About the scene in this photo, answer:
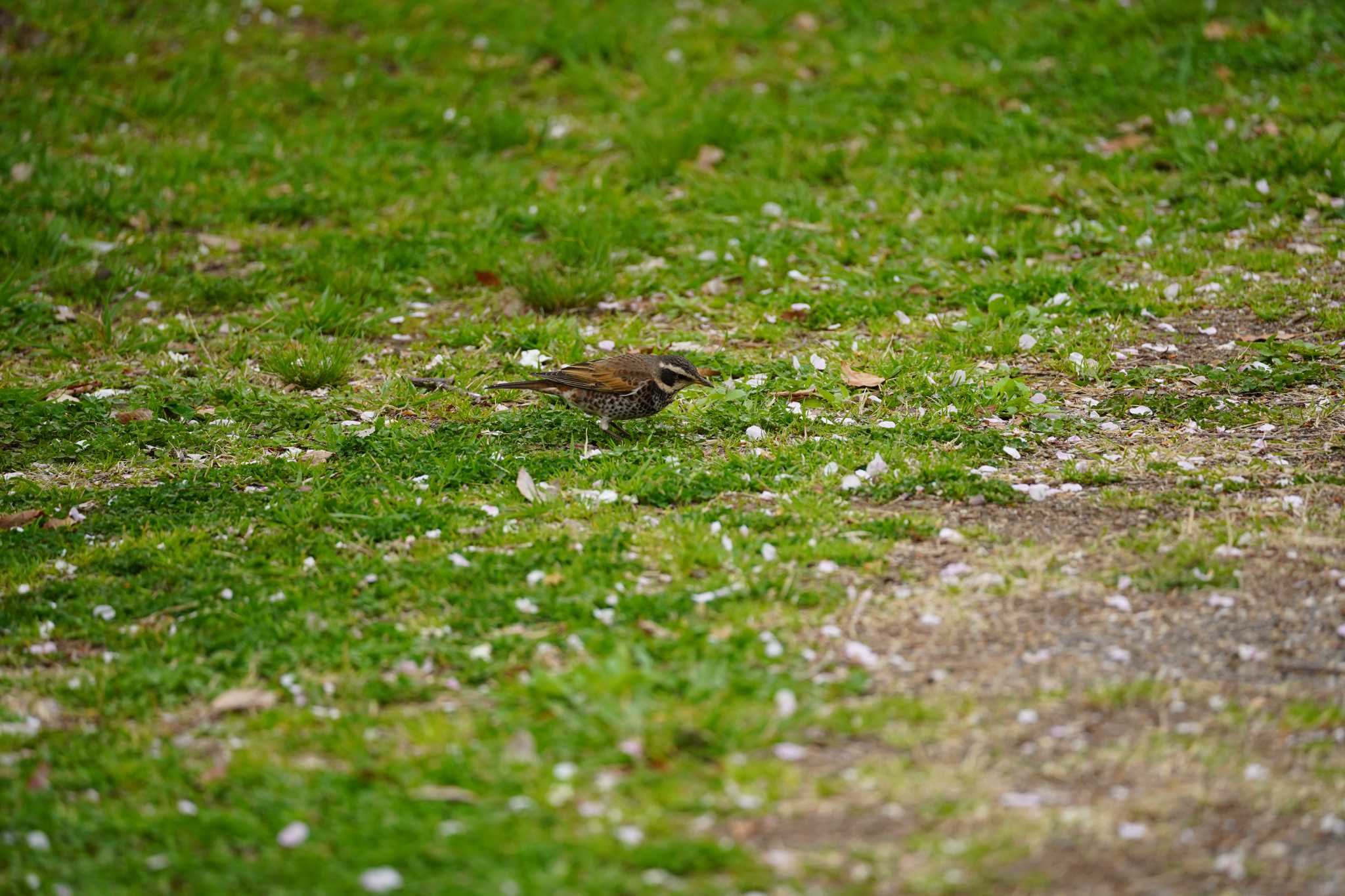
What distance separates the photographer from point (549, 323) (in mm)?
8055

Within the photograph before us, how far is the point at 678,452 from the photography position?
250 inches

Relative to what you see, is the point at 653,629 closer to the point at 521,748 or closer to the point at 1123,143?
the point at 521,748

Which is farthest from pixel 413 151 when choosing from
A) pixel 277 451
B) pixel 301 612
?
pixel 301 612

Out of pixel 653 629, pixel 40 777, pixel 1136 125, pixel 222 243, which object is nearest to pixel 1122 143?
pixel 1136 125

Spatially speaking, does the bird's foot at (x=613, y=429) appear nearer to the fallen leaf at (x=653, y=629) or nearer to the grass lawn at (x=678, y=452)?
the grass lawn at (x=678, y=452)

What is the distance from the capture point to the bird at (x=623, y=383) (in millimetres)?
6332

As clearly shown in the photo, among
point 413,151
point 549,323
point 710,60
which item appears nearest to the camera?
point 549,323

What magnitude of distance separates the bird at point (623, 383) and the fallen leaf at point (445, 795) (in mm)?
2919

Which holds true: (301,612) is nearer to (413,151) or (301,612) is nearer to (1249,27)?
(413,151)

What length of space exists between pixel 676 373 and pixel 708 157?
14.6 ft

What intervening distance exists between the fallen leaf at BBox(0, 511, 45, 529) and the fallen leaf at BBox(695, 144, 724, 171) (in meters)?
6.01

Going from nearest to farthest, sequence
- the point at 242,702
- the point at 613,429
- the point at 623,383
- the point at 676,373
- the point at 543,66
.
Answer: the point at 242,702
the point at 623,383
the point at 676,373
the point at 613,429
the point at 543,66

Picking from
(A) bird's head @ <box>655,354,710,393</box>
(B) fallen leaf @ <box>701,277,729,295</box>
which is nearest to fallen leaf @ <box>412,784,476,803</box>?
(A) bird's head @ <box>655,354,710,393</box>

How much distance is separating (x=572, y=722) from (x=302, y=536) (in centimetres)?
199
